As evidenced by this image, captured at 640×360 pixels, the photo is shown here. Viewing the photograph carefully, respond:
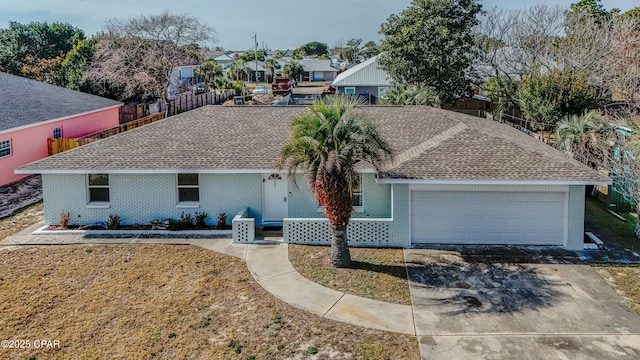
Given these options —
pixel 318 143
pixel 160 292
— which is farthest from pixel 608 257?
pixel 160 292

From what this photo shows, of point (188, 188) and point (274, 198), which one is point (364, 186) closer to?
point (274, 198)

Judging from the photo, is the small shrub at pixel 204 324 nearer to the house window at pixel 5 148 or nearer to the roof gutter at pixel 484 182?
the roof gutter at pixel 484 182

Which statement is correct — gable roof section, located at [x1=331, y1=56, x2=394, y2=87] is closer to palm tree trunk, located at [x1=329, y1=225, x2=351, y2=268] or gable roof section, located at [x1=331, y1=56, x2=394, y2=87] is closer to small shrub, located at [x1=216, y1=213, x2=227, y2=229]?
small shrub, located at [x1=216, y1=213, x2=227, y2=229]

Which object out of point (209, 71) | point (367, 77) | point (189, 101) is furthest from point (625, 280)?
point (209, 71)

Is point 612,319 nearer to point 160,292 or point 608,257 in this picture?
point 608,257

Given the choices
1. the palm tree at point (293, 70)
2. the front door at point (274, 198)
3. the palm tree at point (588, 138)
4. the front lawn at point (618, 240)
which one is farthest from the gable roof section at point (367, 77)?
the palm tree at point (293, 70)

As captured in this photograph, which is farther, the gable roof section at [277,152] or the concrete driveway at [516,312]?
the gable roof section at [277,152]
